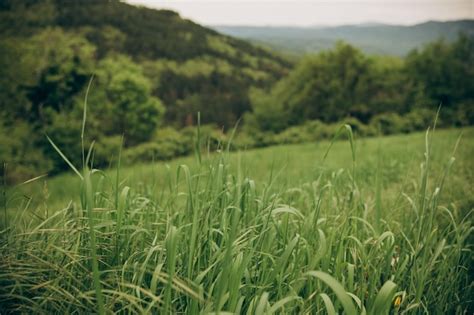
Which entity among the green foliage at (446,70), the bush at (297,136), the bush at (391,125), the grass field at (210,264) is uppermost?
the green foliage at (446,70)

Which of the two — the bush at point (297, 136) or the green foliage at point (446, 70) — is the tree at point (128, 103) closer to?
the bush at point (297, 136)

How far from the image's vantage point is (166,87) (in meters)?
50.8

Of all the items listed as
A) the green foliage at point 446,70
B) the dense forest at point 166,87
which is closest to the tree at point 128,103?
the dense forest at point 166,87

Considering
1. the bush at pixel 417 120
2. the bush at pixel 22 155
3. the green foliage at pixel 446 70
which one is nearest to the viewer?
the bush at pixel 22 155

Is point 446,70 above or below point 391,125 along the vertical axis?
above

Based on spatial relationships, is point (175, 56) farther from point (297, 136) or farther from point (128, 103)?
point (297, 136)

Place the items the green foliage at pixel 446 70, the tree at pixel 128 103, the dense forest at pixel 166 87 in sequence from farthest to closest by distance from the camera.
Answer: the green foliage at pixel 446 70
the tree at pixel 128 103
the dense forest at pixel 166 87

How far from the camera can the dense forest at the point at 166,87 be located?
16297 mm

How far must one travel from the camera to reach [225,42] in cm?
7631

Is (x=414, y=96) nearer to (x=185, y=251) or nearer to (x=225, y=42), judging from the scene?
(x=185, y=251)

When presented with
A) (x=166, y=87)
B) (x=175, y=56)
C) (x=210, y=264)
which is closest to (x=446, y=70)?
(x=166, y=87)

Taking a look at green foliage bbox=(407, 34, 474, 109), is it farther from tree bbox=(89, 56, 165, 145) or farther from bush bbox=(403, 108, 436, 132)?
tree bbox=(89, 56, 165, 145)

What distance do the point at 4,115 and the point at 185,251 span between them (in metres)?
16.4

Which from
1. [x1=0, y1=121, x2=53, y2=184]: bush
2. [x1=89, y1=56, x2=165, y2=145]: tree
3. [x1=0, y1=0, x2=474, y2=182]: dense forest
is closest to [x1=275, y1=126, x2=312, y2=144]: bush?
[x1=0, y1=0, x2=474, y2=182]: dense forest
